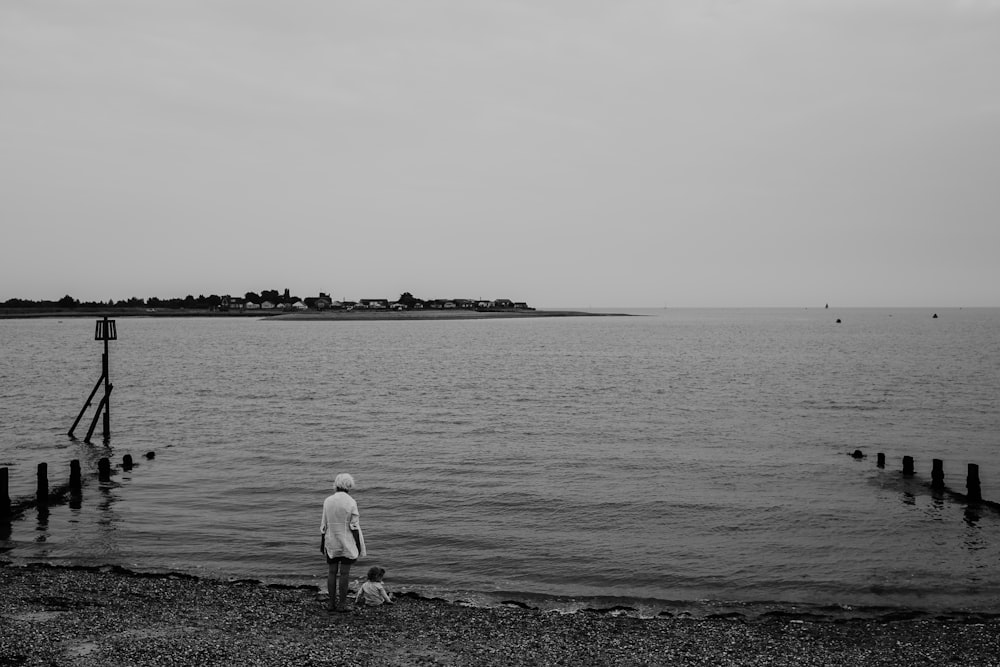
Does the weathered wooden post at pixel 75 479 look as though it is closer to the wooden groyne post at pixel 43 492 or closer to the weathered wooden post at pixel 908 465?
the wooden groyne post at pixel 43 492

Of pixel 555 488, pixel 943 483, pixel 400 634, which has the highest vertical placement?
pixel 400 634

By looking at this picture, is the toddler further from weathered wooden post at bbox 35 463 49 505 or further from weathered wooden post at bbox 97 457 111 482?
weathered wooden post at bbox 97 457 111 482

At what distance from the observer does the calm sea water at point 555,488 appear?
17.6 m

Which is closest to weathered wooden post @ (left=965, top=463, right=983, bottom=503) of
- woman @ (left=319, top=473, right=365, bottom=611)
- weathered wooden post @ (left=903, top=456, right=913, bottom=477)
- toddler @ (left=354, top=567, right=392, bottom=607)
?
weathered wooden post @ (left=903, top=456, right=913, bottom=477)

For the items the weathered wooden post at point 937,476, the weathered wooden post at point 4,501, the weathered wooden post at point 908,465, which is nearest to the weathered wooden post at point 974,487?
the weathered wooden post at point 937,476

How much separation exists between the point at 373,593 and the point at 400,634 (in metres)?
1.71

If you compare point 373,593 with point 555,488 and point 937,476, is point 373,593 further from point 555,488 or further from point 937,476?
point 937,476

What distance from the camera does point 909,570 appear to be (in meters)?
17.9

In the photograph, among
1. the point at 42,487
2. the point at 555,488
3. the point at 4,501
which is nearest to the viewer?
the point at 4,501

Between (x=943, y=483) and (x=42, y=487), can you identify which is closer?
(x=42, y=487)

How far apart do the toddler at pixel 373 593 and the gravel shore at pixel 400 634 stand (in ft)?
0.70

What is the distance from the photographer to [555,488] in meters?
25.9

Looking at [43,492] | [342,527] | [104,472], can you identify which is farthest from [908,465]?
[43,492]

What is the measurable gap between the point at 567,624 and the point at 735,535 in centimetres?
835
